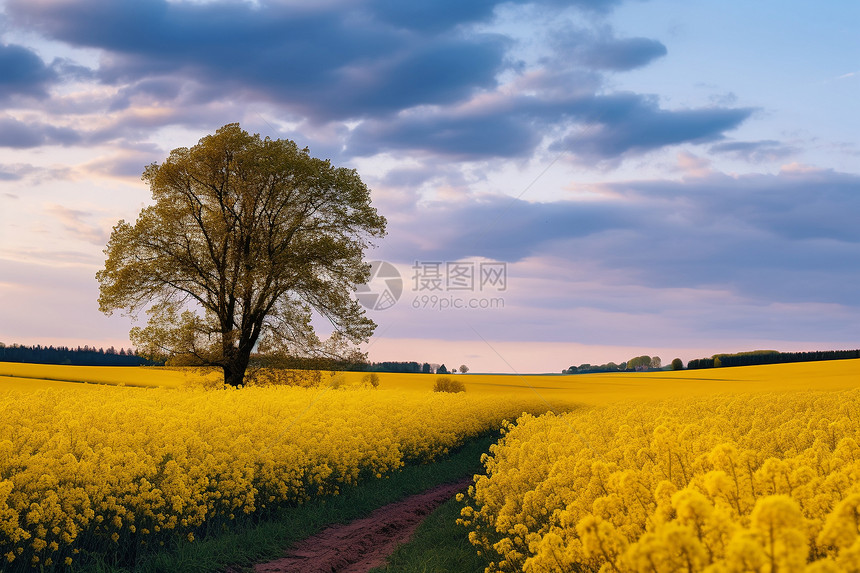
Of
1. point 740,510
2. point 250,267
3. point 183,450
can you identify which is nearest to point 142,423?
point 183,450

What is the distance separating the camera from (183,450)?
10.3m

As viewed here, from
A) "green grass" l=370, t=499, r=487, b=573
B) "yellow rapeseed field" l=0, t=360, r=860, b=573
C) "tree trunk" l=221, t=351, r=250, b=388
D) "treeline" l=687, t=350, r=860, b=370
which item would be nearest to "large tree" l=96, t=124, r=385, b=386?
"tree trunk" l=221, t=351, r=250, b=388

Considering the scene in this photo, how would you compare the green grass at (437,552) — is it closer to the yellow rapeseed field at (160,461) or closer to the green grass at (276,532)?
the green grass at (276,532)

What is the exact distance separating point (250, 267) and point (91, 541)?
57.7 feet

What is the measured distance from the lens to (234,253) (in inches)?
1024

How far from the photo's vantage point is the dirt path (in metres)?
9.23

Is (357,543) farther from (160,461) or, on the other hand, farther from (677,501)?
(677,501)

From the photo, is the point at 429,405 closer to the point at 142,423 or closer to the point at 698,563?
the point at 142,423

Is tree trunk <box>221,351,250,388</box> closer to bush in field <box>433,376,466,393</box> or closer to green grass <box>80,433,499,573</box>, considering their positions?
green grass <box>80,433,499,573</box>

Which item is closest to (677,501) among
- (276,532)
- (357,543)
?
(357,543)

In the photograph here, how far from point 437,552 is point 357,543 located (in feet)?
5.12

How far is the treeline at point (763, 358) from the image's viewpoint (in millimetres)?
61844

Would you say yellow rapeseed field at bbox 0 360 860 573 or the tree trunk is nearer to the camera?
yellow rapeseed field at bbox 0 360 860 573

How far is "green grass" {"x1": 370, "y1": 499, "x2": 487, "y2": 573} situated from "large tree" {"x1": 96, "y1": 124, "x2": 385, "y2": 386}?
16114mm
